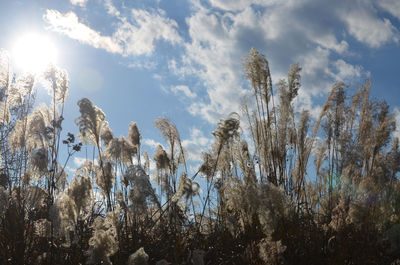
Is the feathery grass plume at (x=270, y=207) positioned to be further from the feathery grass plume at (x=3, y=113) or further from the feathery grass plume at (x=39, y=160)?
the feathery grass plume at (x=3, y=113)

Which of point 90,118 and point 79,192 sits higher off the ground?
point 90,118

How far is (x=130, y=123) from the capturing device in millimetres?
5051

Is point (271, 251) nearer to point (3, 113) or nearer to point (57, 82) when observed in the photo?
point (57, 82)

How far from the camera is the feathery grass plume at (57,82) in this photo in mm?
4172

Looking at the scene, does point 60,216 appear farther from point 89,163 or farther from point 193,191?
point 89,163

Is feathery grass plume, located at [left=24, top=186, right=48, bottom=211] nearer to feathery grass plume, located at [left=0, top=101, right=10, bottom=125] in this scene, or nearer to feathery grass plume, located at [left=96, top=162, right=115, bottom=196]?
feathery grass plume, located at [left=96, top=162, right=115, bottom=196]

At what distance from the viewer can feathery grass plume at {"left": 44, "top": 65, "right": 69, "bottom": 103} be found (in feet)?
13.7

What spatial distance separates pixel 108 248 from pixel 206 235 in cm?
202

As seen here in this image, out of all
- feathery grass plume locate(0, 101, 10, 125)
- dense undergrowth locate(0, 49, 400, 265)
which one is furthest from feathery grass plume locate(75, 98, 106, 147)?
feathery grass plume locate(0, 101, 10, 125)

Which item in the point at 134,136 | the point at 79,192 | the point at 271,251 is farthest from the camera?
the point at 134,136

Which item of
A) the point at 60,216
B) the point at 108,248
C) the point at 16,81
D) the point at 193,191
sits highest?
the point at 16,81

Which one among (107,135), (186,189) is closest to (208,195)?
(186,189)

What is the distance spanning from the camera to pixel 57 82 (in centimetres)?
417

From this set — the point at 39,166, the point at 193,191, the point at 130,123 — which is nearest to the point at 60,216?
the point at 39,166
